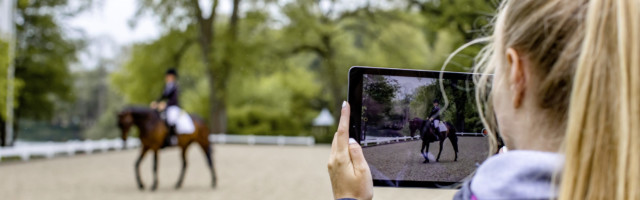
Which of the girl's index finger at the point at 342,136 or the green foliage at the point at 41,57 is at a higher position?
the green foliage at the point at 41,57

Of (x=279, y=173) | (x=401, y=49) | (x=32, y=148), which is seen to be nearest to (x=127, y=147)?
(x=32, y=148)

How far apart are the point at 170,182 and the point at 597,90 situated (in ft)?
44.1

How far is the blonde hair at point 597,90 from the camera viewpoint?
0.92 metres

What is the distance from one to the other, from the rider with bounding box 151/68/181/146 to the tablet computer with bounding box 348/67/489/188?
1096 centimetres

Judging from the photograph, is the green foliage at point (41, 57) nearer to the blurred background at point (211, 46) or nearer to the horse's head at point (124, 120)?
the blurred background at point (211, 46)

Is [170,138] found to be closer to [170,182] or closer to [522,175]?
[170,182]

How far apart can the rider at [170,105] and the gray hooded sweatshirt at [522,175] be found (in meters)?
11.4

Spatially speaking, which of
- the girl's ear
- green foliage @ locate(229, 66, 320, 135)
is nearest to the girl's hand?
the girl's ear

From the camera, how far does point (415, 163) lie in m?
1.44

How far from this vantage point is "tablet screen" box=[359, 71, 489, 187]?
4.68 ft

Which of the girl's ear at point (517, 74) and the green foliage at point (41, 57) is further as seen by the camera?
the green foliage at point (41, 57)

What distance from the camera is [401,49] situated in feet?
91.7

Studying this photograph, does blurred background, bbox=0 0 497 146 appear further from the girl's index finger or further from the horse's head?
the girl's index finger

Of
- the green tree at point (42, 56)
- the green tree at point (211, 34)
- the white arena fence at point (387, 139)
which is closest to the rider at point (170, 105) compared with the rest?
the white arena fence at point (387, 139)
